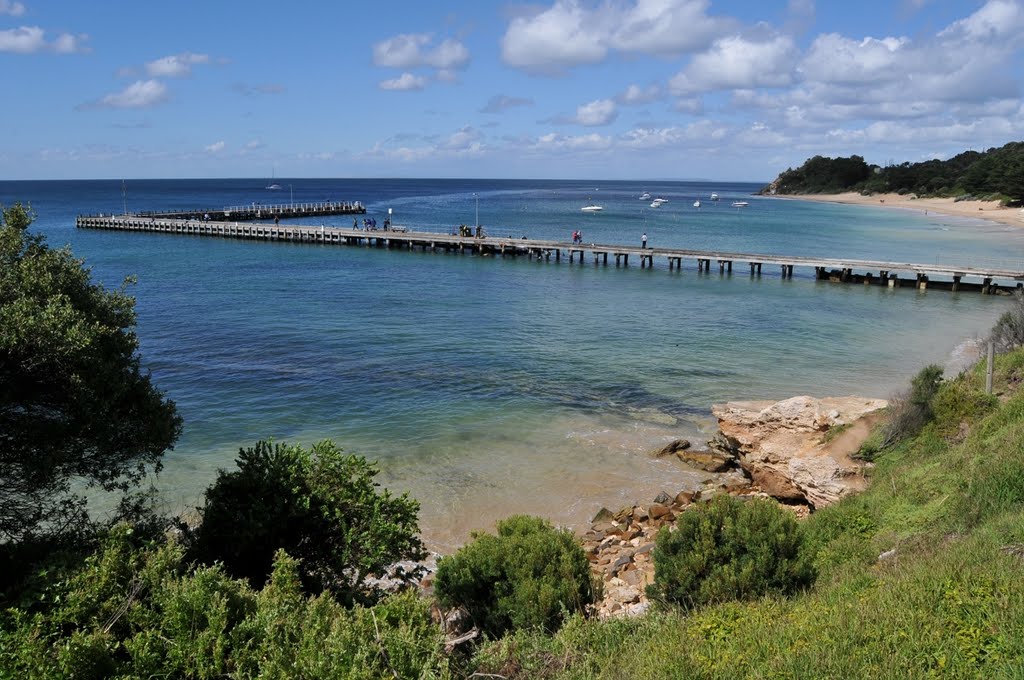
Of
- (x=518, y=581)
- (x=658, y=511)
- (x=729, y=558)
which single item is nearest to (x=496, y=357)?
(x=658, y=511)

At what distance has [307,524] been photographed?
432 inches

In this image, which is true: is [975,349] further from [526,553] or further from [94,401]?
[94,401]

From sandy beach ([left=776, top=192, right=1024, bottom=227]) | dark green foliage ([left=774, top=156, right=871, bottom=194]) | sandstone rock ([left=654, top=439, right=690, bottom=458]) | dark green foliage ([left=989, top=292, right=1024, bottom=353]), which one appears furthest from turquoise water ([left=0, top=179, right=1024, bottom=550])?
dark green foliage ([left=774, top=156, right=871, bottom=194])

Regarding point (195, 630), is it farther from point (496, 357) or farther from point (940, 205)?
point (940, 205)

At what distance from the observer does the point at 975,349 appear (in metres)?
31.7

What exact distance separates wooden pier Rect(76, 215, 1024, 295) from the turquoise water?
61.2 inches

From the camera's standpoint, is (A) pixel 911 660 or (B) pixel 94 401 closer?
(A) pixel 911 660

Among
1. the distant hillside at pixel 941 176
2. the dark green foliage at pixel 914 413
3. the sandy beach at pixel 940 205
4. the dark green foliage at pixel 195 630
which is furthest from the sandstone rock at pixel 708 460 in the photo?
the distant hillside at pixel 941 176

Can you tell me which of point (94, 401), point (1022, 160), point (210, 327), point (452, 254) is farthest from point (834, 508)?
point (1022, 160)

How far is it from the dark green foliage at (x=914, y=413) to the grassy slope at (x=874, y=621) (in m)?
4.00

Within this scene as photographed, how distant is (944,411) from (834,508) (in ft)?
15.6

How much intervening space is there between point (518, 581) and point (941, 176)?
167 meters

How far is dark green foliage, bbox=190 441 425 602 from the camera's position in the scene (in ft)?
34.8

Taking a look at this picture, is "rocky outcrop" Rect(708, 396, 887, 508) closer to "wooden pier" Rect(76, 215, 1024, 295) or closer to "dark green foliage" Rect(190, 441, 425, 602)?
"dark green foliage" Rect(190, 441, 425, 602)
